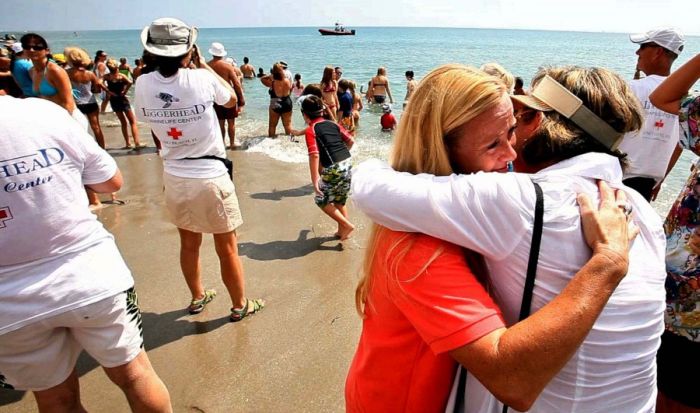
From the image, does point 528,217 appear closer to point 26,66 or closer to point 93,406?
point 93,406

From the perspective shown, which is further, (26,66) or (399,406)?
(26,66)

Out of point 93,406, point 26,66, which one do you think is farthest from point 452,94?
point 26,66

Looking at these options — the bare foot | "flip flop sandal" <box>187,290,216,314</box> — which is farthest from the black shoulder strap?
the bare foot

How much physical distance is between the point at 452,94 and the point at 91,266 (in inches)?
67.3

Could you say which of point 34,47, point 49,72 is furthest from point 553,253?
point 34,47

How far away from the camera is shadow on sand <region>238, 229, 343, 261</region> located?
470 centimetres

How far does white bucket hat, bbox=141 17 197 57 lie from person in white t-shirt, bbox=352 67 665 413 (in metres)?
2.24

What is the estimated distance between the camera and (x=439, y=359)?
1148 mm

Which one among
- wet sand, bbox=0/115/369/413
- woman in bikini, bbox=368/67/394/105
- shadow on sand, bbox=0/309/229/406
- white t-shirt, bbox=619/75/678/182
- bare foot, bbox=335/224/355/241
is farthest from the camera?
woman in bikini, bbox=368/67/394/105

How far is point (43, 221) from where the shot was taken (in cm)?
178

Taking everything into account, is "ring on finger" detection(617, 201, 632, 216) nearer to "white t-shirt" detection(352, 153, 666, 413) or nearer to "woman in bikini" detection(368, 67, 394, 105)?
"white t-shirt" detection(352, 153, 666, 413)

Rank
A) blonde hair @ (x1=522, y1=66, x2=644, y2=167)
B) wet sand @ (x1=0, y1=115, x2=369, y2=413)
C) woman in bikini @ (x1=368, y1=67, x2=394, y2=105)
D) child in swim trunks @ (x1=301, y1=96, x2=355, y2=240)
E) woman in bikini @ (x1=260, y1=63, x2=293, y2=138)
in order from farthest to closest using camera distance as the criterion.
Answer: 1. woman in bikini @ (x1=368, y1=67, x2=394, y2=105)
2. woman in bikini @ (x1=260, y1=63, x2=293, y2=138)
3. child in swim trunks @ (x1=301, y1=96, x2=355, y2=240)
4. wet sand @ (x1=0, y1=115, x2=369, y2=413)
5. blonde hair @ (x1=522, y1=66, x2=644, y2=167)

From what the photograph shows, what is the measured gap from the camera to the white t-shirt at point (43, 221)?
5.63ft

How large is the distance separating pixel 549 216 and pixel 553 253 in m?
0.09
